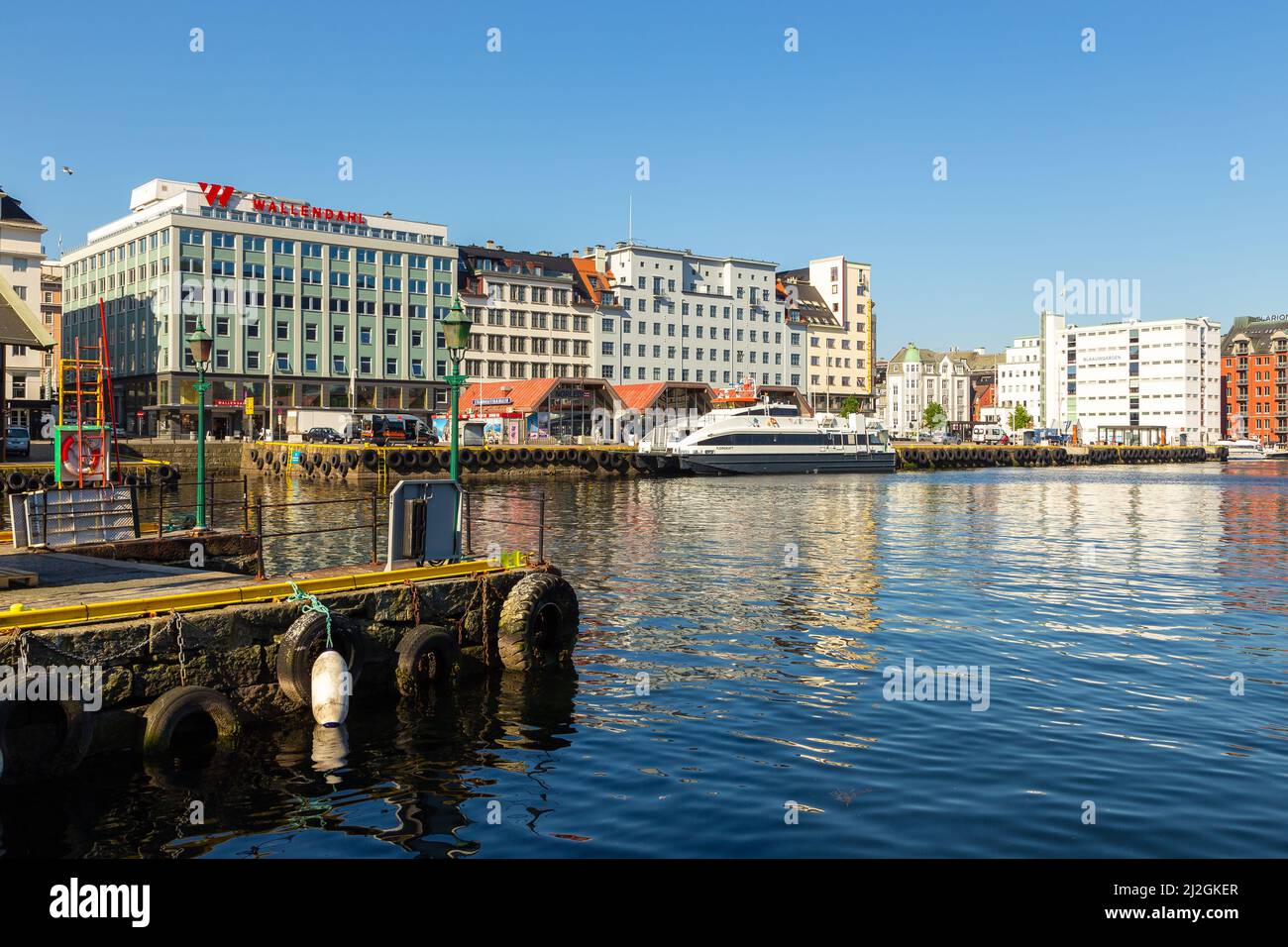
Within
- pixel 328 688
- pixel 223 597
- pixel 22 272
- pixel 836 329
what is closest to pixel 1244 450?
pixel 836 329

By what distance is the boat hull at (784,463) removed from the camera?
85.5 meters

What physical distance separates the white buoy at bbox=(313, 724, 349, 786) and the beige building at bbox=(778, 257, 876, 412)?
136850mm

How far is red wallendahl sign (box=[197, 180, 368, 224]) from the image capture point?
98562 mm

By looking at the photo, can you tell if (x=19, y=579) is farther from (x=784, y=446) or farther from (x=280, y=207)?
(x=280, y=207)

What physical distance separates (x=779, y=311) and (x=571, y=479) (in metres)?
73.5

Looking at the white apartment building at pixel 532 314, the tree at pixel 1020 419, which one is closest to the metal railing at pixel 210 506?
the white apartment building at pixel 532 314

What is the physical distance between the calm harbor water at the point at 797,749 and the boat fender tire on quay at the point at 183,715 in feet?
1.13

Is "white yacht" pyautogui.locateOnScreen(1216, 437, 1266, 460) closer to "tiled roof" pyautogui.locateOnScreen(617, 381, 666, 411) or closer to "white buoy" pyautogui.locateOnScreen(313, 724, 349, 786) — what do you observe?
"tiled roof" pyautogui.locateOnScreen(617, 381, 666, 411)

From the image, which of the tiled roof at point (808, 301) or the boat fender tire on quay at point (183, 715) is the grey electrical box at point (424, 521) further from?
the tiled roof at point (808, 301)

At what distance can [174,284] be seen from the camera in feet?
311

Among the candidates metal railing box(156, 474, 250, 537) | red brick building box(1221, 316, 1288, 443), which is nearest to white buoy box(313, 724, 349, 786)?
metal railing box(156, 474, 250, 537)

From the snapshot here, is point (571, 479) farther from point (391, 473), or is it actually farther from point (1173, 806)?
point (1173, 806)

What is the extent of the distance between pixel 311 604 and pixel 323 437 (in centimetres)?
7099

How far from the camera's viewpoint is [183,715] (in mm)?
12508
